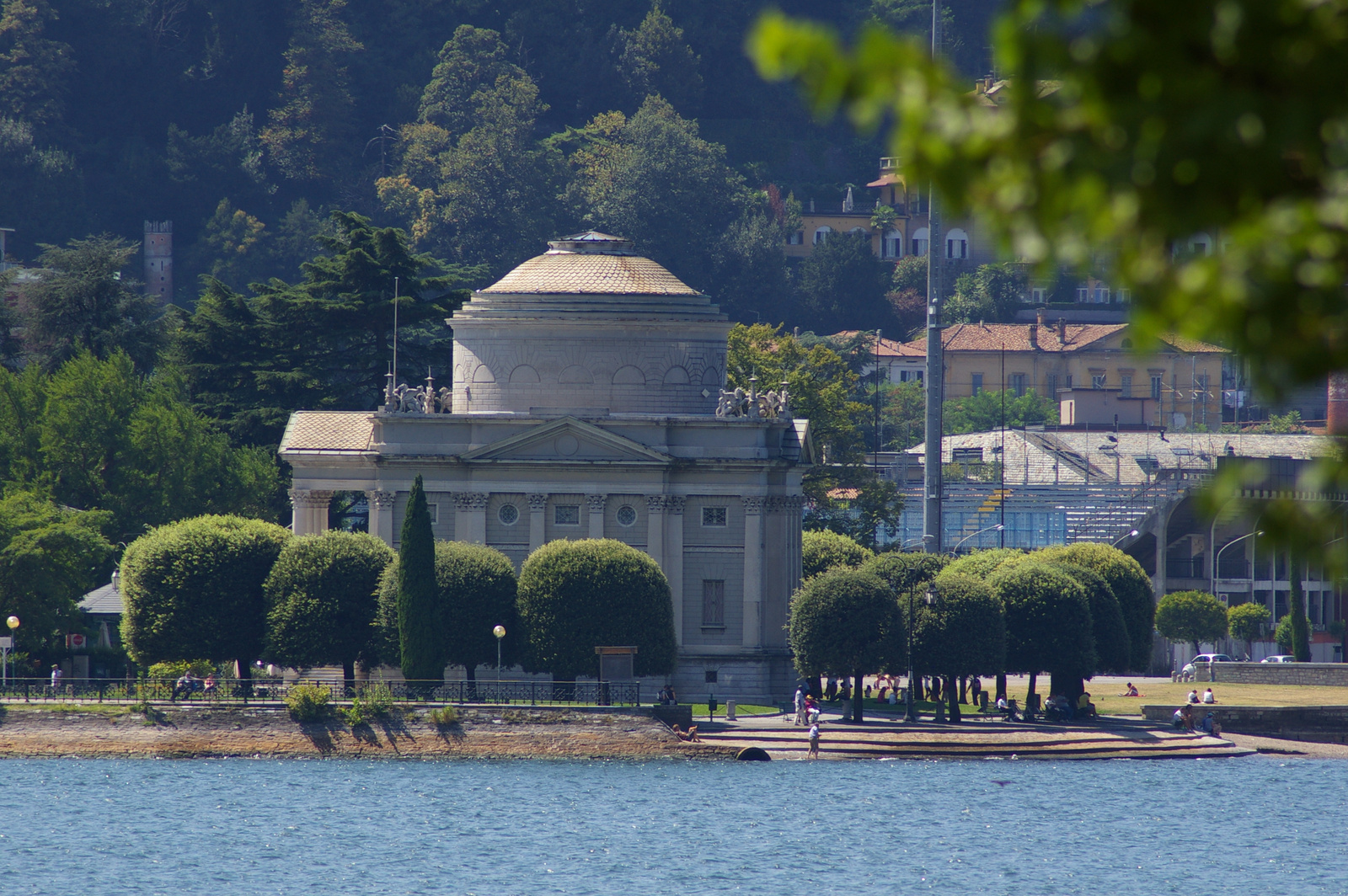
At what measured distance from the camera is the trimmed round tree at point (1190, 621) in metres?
89.8

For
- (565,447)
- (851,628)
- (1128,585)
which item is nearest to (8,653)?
(565,447)

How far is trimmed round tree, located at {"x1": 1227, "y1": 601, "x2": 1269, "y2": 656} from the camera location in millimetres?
92625

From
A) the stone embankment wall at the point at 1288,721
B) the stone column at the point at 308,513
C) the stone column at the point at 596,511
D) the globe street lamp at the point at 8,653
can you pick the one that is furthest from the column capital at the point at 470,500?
the stone embankment wall at the point at 1288,721

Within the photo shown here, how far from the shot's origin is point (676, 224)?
158 m

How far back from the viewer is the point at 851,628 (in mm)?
58594

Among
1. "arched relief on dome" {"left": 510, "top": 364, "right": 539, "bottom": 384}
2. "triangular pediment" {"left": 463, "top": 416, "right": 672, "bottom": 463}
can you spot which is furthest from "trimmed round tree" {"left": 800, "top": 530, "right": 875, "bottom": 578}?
"arched relief on dome" {"left": 510, "top": 364, "right": 539, "bottom": 384}

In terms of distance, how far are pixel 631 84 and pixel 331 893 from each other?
141 m

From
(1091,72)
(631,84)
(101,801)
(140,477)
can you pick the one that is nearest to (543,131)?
(631,84)

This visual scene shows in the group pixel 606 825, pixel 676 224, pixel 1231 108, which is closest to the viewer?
pixel 1231 108

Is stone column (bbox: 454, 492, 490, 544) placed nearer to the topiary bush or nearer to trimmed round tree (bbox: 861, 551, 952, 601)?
trimmed round tree (bbox: 861, 551, 952, 601)

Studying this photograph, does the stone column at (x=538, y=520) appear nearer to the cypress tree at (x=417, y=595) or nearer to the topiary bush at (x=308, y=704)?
the cypress tree at (x=417, y=595)

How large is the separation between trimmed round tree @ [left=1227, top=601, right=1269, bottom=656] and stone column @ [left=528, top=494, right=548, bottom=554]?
120ft

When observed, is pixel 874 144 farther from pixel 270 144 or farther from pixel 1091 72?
pixel 1091 72

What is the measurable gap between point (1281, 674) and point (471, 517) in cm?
3067
